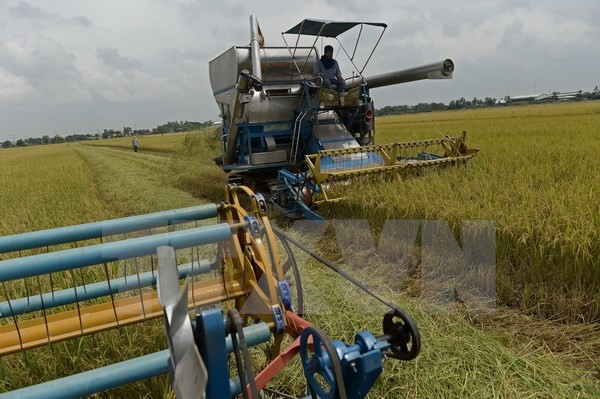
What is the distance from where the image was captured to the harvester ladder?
6789 mm

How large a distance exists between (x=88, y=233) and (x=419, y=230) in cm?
328

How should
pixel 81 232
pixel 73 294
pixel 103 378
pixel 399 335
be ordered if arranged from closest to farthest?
1. pixel 399 335
2. pixel 103 378
3. pixel 81 232
4. pixel 73 294

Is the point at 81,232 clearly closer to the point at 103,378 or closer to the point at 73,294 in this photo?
the point at 73,294

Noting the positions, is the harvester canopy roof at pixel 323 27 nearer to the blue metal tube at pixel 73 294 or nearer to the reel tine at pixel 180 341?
the blue metal tube at pixel 73 294

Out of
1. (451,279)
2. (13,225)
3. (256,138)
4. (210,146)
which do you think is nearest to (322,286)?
(451,279)

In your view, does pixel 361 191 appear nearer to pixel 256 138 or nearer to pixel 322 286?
pixel 322 286

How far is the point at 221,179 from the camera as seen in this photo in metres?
11.4

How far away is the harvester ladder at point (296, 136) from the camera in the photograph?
679cm

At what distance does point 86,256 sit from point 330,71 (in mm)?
6228

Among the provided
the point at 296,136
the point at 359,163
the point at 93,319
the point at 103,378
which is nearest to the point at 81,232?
the point at 93,319

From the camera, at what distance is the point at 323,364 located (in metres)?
1.36

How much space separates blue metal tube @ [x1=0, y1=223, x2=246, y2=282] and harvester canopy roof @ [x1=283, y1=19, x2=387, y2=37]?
18.2 feet

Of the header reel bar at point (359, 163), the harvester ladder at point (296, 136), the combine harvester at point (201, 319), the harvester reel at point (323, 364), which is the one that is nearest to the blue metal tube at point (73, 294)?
the combine harvester at point (201, 319)

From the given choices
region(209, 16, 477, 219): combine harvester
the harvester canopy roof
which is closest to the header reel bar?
region(209, 16, 477, 219): combine harvester
